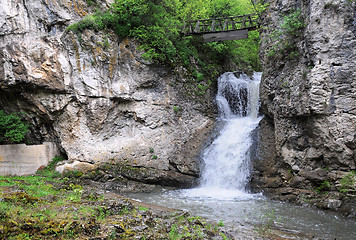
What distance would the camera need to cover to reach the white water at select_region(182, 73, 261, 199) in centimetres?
1316

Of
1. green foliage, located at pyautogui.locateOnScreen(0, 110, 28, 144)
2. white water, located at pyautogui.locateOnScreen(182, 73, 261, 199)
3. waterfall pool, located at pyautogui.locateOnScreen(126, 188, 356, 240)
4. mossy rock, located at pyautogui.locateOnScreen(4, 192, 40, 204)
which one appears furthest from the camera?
green foliage, located at pyautogui.locateOnScreen(0, 110, 28, 144)

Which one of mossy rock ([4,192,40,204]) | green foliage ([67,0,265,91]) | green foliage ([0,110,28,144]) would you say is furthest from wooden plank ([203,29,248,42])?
mossy rock ([4,192,40,204])

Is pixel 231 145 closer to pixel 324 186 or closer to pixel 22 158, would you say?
pixel 324 186

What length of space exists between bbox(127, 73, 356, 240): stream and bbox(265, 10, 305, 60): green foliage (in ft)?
14.2

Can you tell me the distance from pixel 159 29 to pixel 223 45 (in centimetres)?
641

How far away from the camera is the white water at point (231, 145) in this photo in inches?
518

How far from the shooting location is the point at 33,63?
14.0 meters

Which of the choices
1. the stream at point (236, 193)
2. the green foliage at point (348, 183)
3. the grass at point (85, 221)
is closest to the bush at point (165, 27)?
the stream at point (236, 193)

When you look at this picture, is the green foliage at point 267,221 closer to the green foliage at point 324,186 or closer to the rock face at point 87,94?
the green foliage at point 324,186

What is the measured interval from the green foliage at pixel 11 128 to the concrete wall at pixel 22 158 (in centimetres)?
48

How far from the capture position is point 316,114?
11242 millimetres

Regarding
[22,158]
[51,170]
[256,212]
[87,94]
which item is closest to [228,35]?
[87,94]

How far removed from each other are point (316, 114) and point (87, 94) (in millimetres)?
11365

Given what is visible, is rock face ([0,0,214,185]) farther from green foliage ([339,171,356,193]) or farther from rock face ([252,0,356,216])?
green foliage ([339,171,356,193])
